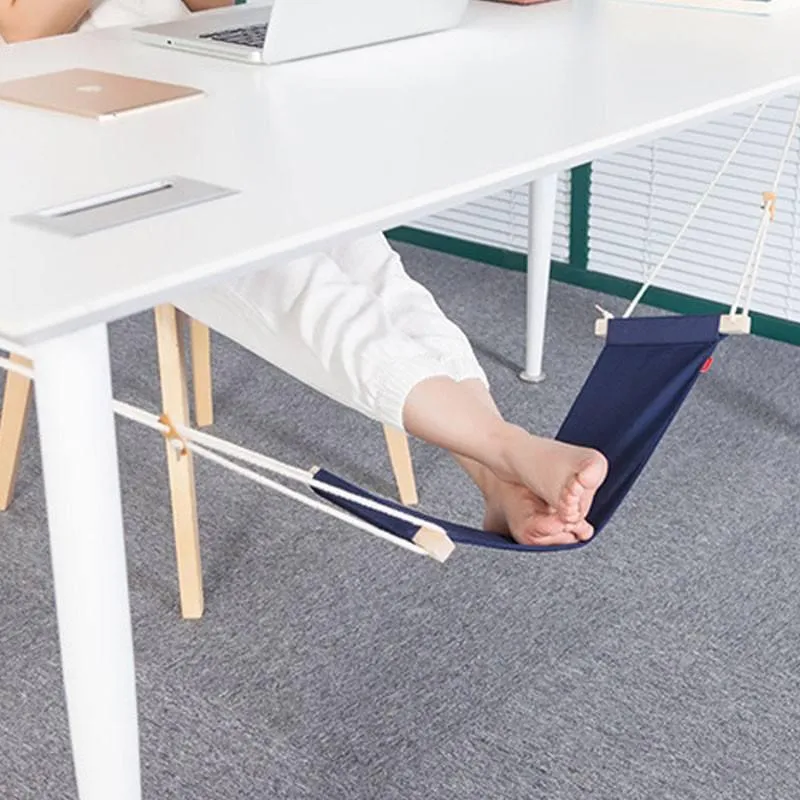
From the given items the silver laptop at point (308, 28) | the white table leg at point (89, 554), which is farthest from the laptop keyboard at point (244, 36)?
the white table leg at point (89, 554)

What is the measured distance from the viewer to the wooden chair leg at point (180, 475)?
1784mm

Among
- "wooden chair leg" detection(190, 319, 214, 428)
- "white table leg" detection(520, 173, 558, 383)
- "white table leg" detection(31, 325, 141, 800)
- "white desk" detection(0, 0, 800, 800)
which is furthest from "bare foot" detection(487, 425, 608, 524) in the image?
"white table leg" detection(520, 173, 558, 383)

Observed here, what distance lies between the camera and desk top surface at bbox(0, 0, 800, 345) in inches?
36.1

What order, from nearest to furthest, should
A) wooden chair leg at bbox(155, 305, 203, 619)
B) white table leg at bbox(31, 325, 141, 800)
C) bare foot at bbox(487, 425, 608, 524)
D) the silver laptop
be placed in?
white table leg at bbox(31, 325, 141, 800), bare foot at bbox(487, 425, 608, 524), the silver laptop, wooden chair leg at bbox(155, 305, 203, 619)

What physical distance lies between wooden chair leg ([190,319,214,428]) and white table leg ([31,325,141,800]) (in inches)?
46.1

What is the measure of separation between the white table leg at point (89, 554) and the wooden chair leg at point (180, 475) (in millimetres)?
744

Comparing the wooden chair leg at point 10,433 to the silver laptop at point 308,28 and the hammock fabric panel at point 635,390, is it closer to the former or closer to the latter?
the silver laptop at point 308,28

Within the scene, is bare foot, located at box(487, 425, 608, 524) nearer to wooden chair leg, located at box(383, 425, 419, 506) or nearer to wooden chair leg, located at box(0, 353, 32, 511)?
wooden chair leg, located at box(383, 425, 419, 506)

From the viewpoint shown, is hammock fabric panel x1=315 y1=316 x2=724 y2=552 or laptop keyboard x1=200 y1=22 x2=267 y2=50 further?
laptop keyboard x1=200 y1=22 x2=267 y2=50

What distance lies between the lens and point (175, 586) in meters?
1.91

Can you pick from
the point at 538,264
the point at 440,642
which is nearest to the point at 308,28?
the point at 440,642

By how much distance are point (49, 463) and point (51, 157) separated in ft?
1.21

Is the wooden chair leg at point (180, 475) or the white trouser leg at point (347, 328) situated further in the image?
the wooden chair leg at point (180, 475)

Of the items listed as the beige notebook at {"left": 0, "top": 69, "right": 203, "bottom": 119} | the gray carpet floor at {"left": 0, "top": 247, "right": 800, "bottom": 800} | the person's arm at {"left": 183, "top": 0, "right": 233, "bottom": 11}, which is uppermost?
the beige notebook at {"left": 0, "top": 69, "right": 203, "bottom": 119}
